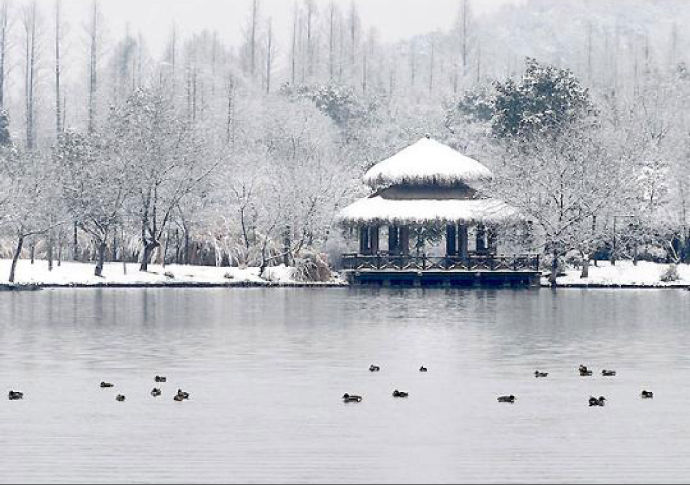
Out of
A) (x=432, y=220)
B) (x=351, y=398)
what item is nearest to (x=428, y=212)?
(x=432, y=220)

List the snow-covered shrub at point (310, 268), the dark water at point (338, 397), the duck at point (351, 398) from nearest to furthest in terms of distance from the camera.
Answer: the dark water at point (338, 397) → the duck at point (351, 398) → the snow-covered shrub at point (310, 268)

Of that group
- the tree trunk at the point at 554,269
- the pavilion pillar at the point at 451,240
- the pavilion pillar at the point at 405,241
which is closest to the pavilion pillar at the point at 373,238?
the pavilion pillar at the point at 405,241

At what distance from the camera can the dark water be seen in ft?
57.6

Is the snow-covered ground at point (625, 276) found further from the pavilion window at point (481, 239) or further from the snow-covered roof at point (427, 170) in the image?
the snow-covered roof at point (427, 170)

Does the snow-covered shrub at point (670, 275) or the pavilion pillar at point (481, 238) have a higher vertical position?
the pavilion pillar at point (481, 238)

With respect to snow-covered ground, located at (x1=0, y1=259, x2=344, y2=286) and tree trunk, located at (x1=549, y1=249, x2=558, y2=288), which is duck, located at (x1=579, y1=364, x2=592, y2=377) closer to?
tree trunk, located at (x1=549, y1=249, x2=558, y2=288)

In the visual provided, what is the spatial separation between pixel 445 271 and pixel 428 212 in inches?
112

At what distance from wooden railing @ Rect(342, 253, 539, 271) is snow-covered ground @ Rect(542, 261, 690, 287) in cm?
194

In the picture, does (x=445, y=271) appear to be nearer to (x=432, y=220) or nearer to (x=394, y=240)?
(x=432, y=220)

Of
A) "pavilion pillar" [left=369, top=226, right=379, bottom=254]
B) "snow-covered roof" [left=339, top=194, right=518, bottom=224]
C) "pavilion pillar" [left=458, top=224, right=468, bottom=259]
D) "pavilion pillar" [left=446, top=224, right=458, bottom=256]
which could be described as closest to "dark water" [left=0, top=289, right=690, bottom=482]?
"snow-covered roof" [left=339, top=194, right=518, bottom=224]

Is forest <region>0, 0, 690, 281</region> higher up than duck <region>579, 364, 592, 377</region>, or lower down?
higher up

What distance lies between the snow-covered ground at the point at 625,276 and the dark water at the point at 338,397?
871 inches

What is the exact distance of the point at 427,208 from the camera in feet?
230

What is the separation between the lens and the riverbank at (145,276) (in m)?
68.8
